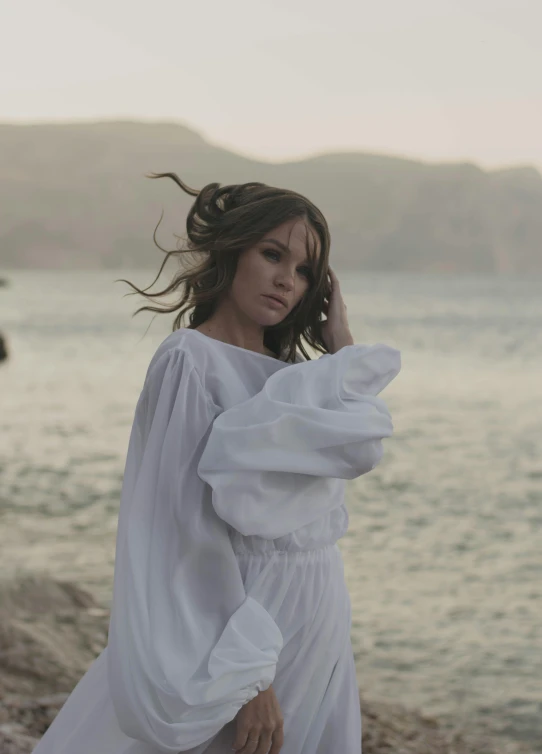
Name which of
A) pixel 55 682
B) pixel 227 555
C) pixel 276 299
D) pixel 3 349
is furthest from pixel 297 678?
pixel 3 349

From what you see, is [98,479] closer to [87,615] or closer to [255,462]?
[87,615]

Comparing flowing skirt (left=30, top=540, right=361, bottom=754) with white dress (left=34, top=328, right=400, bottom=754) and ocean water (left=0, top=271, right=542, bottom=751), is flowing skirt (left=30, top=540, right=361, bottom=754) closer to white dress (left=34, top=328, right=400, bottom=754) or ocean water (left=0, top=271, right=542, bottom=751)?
white dress (left=34, top=328, right=400, bottom=754)

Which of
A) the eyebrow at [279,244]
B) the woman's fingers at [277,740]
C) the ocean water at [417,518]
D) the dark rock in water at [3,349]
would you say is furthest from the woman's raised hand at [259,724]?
the dark rock in water at [3,349]

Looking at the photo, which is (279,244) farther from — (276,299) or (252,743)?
(252,743)

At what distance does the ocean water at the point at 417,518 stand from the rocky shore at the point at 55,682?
10.2 inches

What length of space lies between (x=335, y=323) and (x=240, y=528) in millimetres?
657

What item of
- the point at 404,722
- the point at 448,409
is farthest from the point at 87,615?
the point at 448,409

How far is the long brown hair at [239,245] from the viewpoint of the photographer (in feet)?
7.26

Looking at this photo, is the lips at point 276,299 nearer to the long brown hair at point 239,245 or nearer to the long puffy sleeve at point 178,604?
the long brown hair at point 239,245

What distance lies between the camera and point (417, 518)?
29.2 ft

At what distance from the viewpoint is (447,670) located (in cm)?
550

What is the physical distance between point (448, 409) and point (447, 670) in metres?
11.1

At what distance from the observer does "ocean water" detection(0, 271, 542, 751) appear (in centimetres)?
549

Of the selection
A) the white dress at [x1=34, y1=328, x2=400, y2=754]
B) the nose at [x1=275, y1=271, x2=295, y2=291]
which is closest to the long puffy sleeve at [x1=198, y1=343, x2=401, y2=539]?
the white dress at [x1=34, y1=328, x2=400, y2=754]
